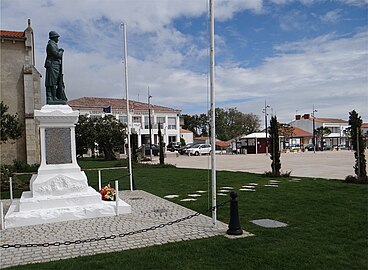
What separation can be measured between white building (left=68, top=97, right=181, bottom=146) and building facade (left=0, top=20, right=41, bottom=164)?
2776 centimetres

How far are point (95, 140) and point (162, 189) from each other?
24.7 meters

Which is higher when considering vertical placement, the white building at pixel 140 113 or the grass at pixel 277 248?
the white building at pixel 140 113

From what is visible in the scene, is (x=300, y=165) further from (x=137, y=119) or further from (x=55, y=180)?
(x=137, y=119)

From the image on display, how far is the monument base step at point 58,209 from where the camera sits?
7.93 metres

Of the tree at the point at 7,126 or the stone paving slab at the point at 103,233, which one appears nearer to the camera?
the stone paving slab at the point at 103,233

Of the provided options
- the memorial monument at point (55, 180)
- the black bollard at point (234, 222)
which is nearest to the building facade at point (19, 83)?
the memorial monument at point (55, 180)

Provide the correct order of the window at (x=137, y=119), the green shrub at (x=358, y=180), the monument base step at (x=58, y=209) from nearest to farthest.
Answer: the monument base step at (x=58, y=209) < the green shrub at (x=358, y=180) < the window at (x=137, y=119)

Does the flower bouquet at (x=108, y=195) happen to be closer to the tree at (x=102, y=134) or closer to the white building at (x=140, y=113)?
the tree at (x=102, y=134)

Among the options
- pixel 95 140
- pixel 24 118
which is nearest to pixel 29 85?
pixel 24 118

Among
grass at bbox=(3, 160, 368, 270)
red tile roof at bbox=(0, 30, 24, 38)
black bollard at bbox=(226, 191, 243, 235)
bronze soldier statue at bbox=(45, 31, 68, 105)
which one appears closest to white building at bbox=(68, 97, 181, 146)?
red tile roof at bbox=(0, 30, 24, 38)

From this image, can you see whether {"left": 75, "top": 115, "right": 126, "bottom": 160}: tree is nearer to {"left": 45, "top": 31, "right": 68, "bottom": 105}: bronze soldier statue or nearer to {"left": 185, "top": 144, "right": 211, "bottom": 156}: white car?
{"left": 185, "top": 144, "right": 211, "bottom": 156}: white car

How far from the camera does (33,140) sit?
26.7 metres

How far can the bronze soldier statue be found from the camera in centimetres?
973

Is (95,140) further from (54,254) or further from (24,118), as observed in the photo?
(54,254)
